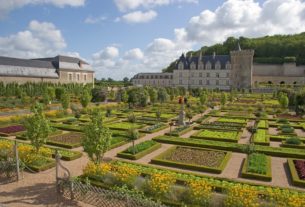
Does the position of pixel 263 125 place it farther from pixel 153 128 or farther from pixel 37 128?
pixel 37 128

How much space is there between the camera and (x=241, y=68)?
77750 mm

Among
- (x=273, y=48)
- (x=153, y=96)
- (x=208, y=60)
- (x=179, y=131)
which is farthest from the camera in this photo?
(x=273, y=48)

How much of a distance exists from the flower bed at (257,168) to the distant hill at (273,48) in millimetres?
91801

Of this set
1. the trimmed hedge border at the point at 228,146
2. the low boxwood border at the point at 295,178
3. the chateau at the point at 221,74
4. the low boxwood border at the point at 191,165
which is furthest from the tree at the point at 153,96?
the chateau at the point at 221,74

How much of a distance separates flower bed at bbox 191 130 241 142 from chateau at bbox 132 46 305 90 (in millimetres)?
57888

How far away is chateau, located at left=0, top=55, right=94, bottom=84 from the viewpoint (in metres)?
55.0

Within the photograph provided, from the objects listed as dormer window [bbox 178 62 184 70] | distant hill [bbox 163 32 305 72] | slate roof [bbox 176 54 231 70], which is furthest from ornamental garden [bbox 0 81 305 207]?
distant hill [bbox 163 32 305 72]

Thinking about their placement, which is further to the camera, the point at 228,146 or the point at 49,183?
the point at 228,146

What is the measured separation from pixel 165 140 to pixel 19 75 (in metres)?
47.4

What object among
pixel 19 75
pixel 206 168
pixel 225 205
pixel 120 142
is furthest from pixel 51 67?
pixel 225 205

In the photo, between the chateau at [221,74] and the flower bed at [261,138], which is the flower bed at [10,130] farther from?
the chateau at [221,74]

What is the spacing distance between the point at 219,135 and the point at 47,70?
52841 mm

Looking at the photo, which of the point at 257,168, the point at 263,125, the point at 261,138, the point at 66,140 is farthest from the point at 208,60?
the point at 257,168

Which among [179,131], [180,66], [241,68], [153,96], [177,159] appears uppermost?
[180,66]
